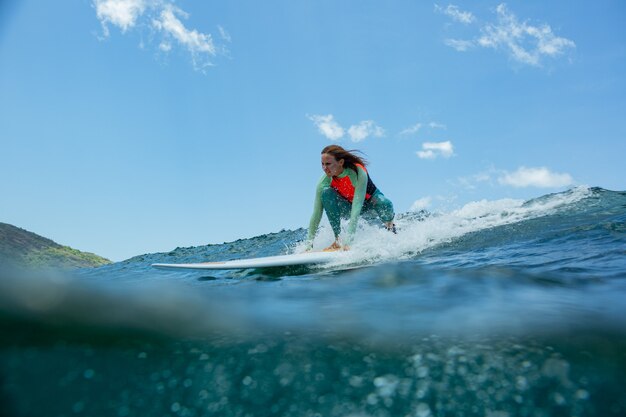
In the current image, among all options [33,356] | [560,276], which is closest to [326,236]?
[560,276]

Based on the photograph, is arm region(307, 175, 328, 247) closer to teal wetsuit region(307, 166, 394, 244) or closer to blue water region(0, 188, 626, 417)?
teal wetsuit region(307, 166, 394, 244)

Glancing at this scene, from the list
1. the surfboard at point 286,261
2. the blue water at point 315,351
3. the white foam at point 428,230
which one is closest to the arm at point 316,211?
the white foam at point 428,230

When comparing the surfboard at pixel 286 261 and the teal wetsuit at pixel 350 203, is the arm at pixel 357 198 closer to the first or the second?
the teal wetsuit at pixel 350 203

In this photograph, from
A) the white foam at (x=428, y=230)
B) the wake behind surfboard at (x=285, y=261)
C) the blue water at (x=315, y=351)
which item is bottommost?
the blue water at (x=315, y=351)

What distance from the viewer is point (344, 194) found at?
6.47 meters

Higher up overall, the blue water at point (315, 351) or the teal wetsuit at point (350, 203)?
the teal wetsuit at point (350, 203)

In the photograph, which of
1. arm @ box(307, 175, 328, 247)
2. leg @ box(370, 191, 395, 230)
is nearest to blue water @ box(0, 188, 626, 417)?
arm @ box(307, 175, 328, 247)

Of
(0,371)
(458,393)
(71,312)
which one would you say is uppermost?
(71,312)

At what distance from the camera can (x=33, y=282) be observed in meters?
2.42

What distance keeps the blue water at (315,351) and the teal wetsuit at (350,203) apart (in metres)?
2.66

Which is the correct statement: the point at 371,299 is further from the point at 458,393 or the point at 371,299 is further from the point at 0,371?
the point at 0,371

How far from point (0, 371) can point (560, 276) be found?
397cm

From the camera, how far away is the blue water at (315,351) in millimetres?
1841

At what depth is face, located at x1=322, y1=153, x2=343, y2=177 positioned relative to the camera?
6.00 m
